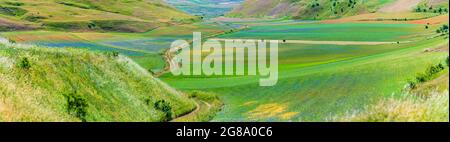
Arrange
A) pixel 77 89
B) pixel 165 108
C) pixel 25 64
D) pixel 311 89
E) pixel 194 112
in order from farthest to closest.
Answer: pixel 311 89, pixel 194 112, pixel 165 108, pixel 77 89, pixel 25 64

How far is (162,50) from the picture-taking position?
16575cm

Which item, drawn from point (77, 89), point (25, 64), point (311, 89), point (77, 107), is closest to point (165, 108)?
point (77, 89)

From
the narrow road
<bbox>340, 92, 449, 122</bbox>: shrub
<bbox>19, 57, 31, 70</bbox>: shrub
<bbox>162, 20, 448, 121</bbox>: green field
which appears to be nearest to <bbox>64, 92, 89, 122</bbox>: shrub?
<bbox>19, 57, 31, 70</bbox>: shrub

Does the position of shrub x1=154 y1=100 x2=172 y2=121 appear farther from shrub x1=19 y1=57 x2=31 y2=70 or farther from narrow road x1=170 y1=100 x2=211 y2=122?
shrub x1=19 y1=57 x2=31 y2=70

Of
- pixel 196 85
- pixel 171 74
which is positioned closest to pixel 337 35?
pixel 171 74

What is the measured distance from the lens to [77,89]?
4606 cm

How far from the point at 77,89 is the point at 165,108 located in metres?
11.2

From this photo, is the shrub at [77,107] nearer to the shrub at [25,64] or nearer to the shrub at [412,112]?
the shrub at [25,64]

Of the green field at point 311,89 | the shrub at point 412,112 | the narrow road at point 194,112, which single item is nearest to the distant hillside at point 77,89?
the narrow road at point 194,112

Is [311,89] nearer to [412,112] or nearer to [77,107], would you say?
[77,107]

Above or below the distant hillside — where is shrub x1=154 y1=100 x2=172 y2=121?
below

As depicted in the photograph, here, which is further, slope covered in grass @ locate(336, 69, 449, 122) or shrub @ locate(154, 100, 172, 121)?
shrub @ locate(154, 100, 172, 121)

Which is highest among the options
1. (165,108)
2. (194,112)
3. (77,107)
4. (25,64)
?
(25,64)

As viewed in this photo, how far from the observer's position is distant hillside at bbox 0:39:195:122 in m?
29.2
